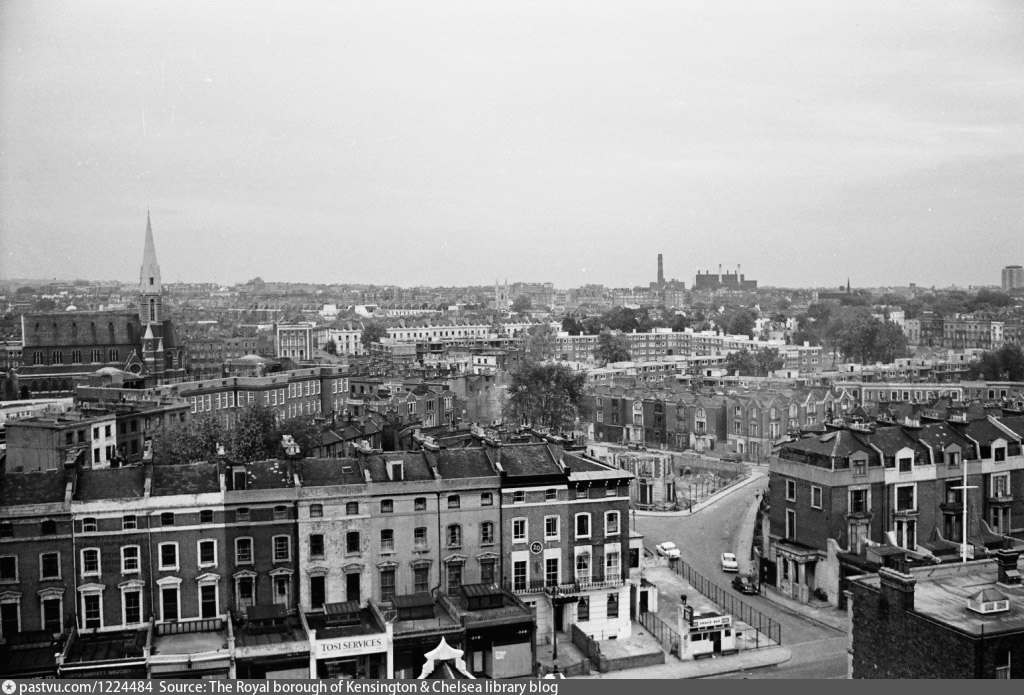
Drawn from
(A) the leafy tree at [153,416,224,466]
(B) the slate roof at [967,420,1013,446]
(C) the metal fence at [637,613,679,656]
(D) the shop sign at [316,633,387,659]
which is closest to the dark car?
(C) the metal fence at [637,613,679,656]

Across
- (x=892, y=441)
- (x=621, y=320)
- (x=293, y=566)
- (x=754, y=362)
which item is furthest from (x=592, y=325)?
(x=293, y=566)

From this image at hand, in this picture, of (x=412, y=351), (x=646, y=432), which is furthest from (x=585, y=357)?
(x=646, y=432)

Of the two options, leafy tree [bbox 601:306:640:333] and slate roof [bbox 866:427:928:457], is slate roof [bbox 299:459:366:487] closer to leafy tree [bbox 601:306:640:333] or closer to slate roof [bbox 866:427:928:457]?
slate roof [bbox 866:427:928:457]

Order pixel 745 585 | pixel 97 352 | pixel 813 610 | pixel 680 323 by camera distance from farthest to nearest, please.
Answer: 1. pixel 680 323
2. pixel 97 352
3. pixel 745 585
4. pixel 813 610

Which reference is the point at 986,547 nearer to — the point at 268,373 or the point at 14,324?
the point at 268,373

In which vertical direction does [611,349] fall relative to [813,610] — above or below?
above

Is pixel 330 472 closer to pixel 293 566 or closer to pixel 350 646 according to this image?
pixel 293 566
